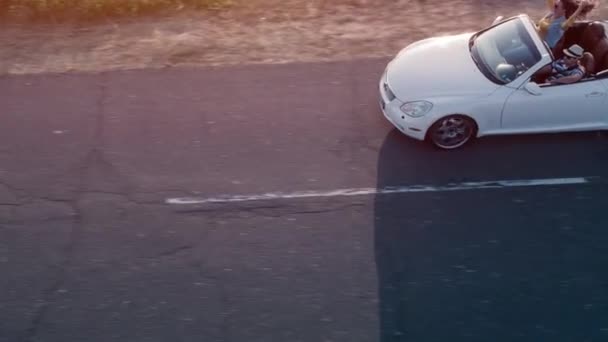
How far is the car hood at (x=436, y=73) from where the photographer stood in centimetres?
955

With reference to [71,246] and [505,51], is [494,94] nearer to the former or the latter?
[505,51]

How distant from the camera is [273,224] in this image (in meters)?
8.82

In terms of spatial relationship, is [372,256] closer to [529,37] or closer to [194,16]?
[529,37]

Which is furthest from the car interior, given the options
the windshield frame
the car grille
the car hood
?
the car grille

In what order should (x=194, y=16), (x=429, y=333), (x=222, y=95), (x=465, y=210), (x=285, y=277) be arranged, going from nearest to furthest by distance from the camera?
(x=429, y=333) → (x=285, y=277) → (x=465, y=210) → (x=222, y=95) → (x=194, y=16)

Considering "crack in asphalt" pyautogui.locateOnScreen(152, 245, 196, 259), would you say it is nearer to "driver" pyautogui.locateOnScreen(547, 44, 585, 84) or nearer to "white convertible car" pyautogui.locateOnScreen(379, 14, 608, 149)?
"white convertible car" pyautogui.locateOnScreen(379, 14, 608, 149)

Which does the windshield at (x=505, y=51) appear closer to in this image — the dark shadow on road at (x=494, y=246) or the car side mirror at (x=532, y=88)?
the car side mirror at (x=532, y=88)

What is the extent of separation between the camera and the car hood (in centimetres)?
955

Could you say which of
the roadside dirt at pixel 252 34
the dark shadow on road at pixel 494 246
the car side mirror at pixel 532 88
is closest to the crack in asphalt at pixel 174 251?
the dark shadow on road at pixel 494 246

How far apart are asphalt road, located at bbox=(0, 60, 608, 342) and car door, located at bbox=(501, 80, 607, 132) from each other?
0.38 m

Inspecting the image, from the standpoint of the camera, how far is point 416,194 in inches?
361

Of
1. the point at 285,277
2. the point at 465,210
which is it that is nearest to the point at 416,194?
the point at 465,210

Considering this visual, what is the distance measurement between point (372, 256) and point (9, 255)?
3693mm

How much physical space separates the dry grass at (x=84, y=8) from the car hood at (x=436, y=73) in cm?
408
